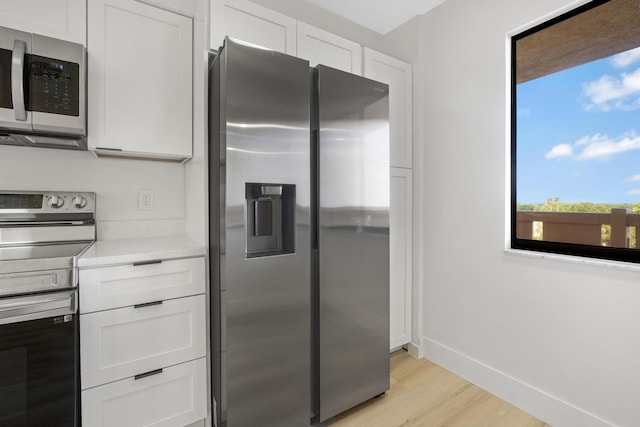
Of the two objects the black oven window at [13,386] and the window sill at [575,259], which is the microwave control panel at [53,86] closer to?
the black oven window at [13,386]

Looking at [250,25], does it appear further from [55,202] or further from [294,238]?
[55,202]

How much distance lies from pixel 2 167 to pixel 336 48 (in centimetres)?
200

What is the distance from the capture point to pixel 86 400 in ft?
4.05

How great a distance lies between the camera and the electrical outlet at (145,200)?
73.8 inches

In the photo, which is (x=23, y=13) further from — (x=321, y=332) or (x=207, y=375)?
(x=321, y=332)

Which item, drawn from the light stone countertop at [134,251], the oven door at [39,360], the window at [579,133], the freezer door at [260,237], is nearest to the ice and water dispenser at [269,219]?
the freezer door at [260,237]

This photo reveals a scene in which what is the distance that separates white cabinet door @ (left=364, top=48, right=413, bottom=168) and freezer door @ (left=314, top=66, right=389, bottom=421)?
0.47m

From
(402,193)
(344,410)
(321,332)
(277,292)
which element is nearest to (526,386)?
(344,410)

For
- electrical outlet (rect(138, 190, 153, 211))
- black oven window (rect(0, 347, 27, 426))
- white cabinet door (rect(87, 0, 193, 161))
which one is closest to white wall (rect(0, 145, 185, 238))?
electrical outlet (rect(138, 190, 153, 211))

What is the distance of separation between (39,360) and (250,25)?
1.80 m

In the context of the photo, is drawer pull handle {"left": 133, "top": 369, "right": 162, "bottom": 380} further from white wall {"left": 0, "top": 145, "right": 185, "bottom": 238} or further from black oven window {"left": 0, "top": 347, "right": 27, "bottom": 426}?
white wall {"left": 0, "top": 145, "right": 185, "bottom": 238}

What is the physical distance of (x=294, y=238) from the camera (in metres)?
1.45

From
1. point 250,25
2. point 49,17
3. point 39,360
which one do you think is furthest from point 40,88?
point 39,360

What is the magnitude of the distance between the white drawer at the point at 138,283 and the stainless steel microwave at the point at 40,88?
72 cm
